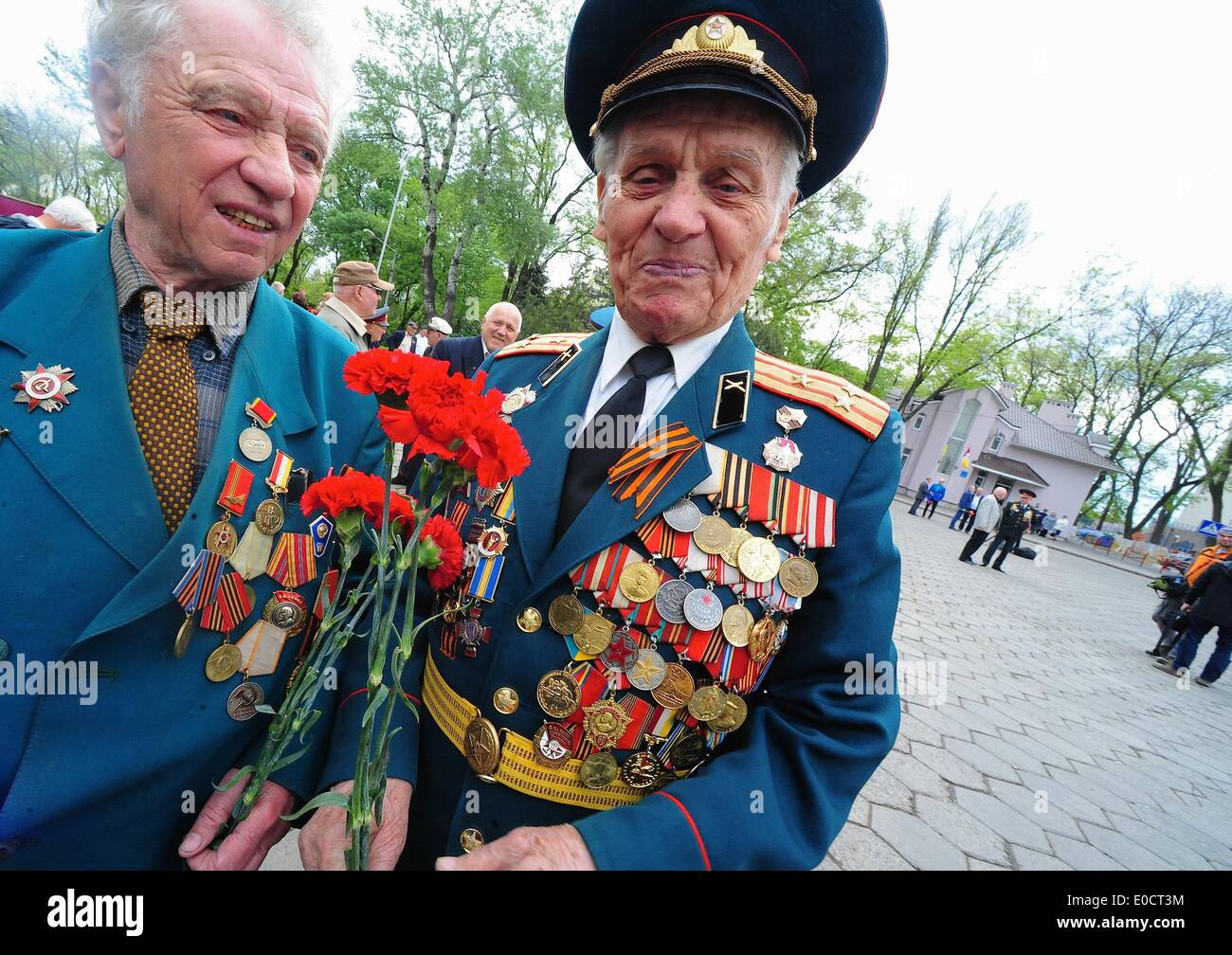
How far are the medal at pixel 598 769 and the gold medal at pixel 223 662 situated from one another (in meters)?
0.88

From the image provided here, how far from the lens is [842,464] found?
52.4 inches

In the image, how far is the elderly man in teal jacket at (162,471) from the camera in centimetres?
110

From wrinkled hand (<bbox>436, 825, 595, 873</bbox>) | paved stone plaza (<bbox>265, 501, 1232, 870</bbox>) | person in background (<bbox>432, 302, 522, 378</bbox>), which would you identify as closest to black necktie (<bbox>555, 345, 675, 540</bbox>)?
wrinkled hand (<bbox>436, 825, 595, 873</bbox>)

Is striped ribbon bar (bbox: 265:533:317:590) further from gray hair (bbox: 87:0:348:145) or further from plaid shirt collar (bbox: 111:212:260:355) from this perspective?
gray hair (bbox: 87:0:348:145)

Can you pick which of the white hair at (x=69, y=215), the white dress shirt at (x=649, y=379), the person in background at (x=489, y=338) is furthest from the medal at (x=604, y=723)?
the white hair at (x=69, y=215)

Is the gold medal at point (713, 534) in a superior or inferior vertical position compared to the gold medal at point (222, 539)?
superior

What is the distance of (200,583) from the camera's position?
120 cm

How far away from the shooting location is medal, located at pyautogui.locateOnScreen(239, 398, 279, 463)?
1328 millimetres

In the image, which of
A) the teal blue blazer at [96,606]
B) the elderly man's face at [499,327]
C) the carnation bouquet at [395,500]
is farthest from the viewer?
the elderly man's face at [499,327]

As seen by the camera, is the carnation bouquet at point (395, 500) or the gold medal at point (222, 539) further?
the gold medal at point (222, 539)

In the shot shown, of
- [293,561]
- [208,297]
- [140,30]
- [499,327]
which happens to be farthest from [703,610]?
[499,327]

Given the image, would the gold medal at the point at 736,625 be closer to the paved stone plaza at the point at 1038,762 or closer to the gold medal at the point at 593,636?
the gold medal at the point at 593,636

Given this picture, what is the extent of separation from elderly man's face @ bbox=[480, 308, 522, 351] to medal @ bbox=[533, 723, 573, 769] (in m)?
5.73
